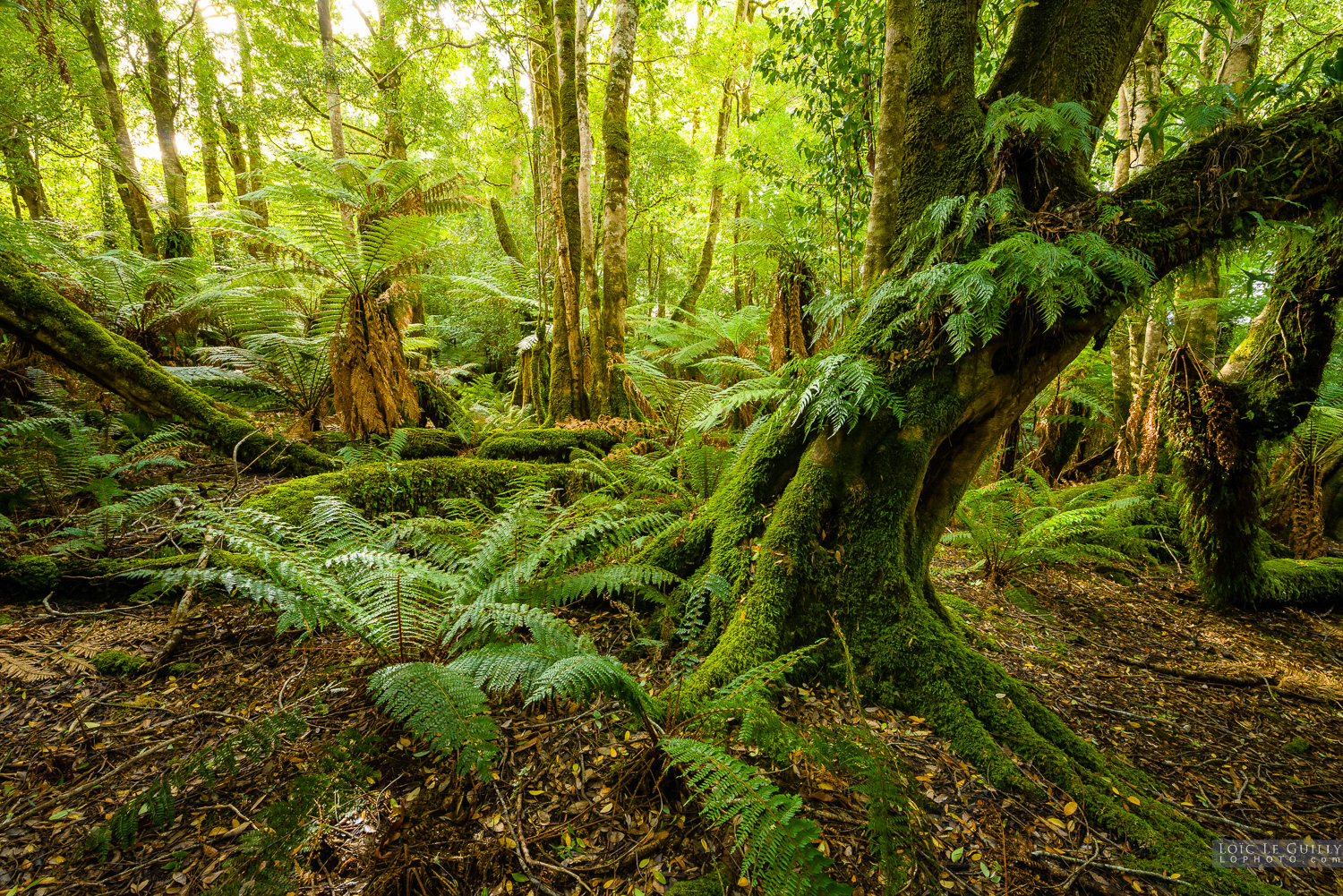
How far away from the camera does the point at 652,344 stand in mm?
8953

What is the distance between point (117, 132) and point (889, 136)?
1023 cm

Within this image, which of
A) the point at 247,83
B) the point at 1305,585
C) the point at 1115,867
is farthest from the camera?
the point at 247,83

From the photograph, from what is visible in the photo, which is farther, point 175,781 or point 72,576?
point 72,576

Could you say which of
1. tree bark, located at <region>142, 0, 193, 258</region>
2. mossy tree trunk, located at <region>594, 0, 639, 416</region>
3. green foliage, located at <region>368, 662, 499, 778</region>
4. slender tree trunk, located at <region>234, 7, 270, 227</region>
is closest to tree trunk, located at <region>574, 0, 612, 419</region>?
mossy tree trunk, located at <region>594, 0, 639, 416</region>

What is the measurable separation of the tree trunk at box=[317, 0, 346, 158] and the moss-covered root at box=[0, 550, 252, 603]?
7.29 meters

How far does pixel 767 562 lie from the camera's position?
221 centimetres

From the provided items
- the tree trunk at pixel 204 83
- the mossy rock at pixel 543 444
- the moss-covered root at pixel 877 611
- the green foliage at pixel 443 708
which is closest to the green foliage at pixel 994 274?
the moss-covered root at pixel 877 611

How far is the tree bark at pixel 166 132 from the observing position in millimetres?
7574

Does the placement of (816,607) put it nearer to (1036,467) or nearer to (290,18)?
(1036,467)

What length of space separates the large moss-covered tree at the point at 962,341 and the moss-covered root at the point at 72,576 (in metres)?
2.47

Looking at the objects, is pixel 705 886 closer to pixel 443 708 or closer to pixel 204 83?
pixel 443 708

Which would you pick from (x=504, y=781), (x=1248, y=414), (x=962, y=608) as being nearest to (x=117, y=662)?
(x=504, y=781)

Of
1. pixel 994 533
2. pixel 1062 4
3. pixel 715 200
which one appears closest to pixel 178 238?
pixel 715 200

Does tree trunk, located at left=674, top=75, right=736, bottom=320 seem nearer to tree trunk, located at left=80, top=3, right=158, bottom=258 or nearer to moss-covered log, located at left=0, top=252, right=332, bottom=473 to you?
moss-covered log, located at left=0, top=252, right=332, bottom=473
